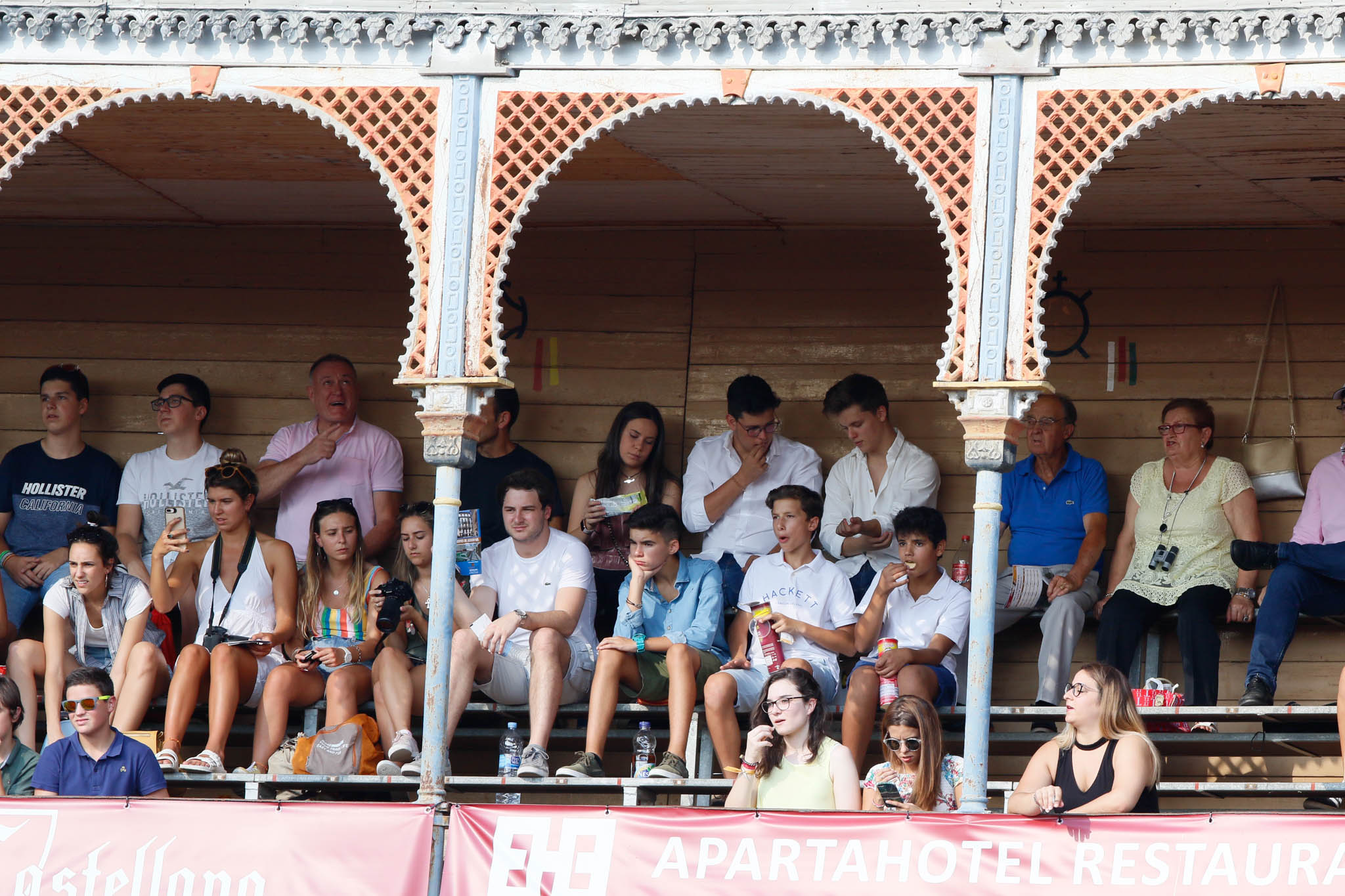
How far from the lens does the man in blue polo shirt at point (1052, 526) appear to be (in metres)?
9.20

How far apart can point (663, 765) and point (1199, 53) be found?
12.5 feet

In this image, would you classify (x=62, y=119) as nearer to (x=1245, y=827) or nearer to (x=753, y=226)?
(x=753, y=226)

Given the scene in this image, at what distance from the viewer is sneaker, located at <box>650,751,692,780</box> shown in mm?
7852

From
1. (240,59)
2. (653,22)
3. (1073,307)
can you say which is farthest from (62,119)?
(1073,307)

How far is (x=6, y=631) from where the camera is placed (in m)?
9.50

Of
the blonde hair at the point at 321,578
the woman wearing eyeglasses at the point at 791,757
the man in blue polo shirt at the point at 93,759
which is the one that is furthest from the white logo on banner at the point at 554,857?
the blonde hair at the point at 321,578

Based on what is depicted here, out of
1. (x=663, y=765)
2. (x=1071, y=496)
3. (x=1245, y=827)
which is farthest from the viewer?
(x=1071, y=496)

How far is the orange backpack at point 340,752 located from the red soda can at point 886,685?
7.79 feet

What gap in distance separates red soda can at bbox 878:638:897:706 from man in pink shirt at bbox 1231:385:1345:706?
157cm

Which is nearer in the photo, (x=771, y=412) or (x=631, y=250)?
(x=771, y=412)

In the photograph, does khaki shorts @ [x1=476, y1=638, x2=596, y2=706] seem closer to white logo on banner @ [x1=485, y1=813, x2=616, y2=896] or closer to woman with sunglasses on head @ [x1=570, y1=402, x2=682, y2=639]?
woman with sunglasses on head @ [x1=570, y1=402, x2=682, y2=639]

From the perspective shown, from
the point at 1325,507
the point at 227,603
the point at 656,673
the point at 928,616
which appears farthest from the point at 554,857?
the point at 1325,507

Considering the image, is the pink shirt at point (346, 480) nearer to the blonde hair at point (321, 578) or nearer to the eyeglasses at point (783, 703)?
the blonde hair at point (321, 578)

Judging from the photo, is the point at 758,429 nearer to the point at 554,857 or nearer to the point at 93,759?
the point at 554,857
